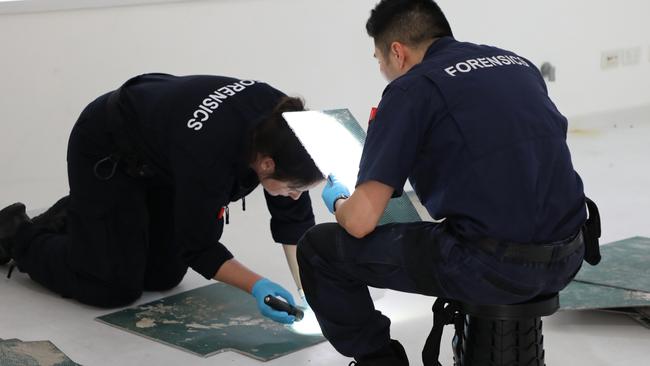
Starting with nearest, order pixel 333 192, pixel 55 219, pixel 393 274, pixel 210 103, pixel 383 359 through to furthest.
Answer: pixel 393 274
pixel 383 359
pixel 333 192
pixel 210 103
pixel 55 219

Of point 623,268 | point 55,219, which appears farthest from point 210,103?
point 623,268

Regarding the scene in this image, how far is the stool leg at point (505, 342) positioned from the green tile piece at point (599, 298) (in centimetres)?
65

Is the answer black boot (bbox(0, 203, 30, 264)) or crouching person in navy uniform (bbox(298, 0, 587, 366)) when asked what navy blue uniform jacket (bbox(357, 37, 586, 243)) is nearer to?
crouching person in navy uniform (bbox(298, 0, 587, 366))

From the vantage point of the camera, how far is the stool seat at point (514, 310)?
194cm

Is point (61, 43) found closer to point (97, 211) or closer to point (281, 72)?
point (281, 72)

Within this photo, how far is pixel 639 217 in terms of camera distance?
12.3 feet

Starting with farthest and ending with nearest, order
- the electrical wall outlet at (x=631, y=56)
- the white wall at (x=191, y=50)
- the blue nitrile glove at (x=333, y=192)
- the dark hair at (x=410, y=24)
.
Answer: the electrical wall outlet at (x=631, y=56) → the white wall at (x=191, y=50) → the blue nitrile glove at (x=333, y=192) → the dark hair at (x=410, y=24)

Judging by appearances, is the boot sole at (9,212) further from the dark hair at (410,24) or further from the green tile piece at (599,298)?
the green tile piece at (599,298)

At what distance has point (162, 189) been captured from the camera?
9.62 feet

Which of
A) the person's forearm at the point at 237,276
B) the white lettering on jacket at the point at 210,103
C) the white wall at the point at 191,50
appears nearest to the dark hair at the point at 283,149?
the white lettering on jacket at the point at 210,103

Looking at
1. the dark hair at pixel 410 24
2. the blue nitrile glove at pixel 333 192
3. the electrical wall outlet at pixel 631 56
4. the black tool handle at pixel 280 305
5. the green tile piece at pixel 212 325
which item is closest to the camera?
the dark hair at pixel 410 24

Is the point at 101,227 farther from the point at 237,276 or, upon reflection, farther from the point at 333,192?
the point at 333,192

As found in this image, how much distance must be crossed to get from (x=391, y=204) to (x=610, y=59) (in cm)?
402

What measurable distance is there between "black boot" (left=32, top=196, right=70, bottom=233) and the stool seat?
1622 millimetres
